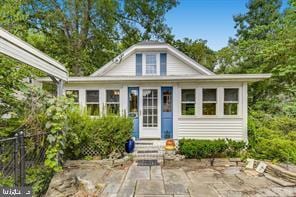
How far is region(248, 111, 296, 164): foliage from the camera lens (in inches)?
277

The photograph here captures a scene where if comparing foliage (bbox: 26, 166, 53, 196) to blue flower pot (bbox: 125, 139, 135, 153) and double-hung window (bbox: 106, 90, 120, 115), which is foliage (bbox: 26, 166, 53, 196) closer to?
blue flower pot (bbox: 125, 139, 135, 153)

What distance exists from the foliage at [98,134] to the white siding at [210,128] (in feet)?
9.38

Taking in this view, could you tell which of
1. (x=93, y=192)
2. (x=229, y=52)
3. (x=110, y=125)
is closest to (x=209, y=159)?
(x=110, y=125)

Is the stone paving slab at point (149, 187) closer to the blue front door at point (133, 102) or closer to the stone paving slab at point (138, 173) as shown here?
the stone paving slab at point (138, 173)

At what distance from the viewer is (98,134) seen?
7523mm

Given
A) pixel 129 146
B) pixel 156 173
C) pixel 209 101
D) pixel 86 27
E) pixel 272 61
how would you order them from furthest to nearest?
pixel 86 27 < pixel 272 61 < pixel 209 101 < pixel 129 146 < pixel 156 173

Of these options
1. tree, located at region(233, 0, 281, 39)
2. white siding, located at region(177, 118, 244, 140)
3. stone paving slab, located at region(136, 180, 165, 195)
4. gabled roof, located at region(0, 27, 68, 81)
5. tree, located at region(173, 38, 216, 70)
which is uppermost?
tree, located at region(233, 0, 281, 39)

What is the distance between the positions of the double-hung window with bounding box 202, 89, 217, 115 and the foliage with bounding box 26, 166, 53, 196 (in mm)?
6239

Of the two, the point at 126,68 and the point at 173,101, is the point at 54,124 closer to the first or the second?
the point at 173,101

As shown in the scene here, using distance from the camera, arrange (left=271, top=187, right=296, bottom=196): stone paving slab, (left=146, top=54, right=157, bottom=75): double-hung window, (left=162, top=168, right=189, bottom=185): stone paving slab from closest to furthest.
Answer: (left=271, top=187, right=296, bottom=196): stone paving slab
(left=162, top=168, right=189, bottom=185): stone paving slab
(left=146, top=54, right=157, bottom=75): double-hung window

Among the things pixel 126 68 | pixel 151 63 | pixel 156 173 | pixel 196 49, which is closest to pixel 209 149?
pixel 156 173

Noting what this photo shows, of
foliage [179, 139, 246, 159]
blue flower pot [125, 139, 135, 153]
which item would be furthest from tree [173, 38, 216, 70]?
foliage [179, 139, 246, 159]

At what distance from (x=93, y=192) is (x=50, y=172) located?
1189mm

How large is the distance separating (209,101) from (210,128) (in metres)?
1.02
